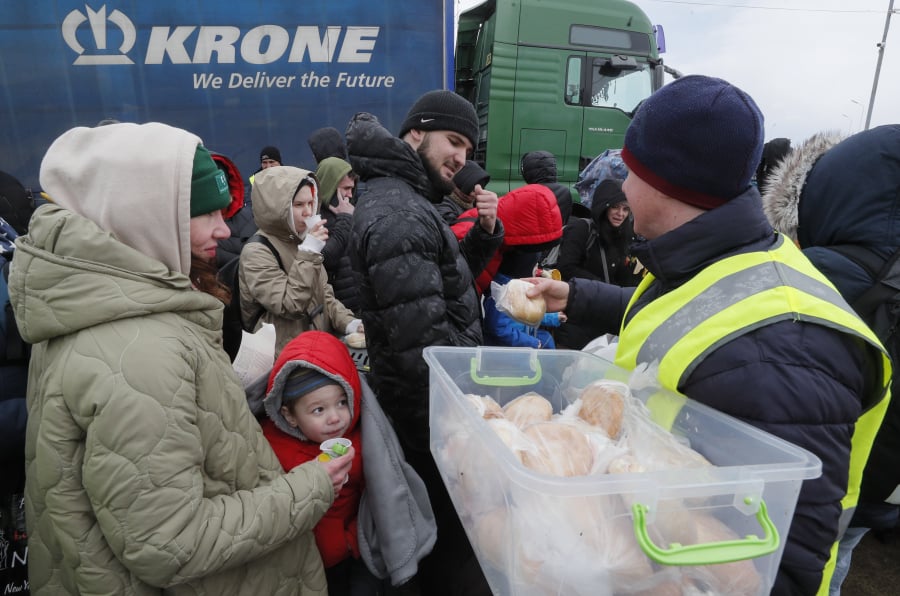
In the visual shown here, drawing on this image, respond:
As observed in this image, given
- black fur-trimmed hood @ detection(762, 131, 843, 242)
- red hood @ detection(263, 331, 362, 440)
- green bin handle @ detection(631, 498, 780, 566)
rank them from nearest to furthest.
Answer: green bin handle @ detection(631, 498, 780, 566) < red hood @ detection(263, 331, 362, 440) < black fur-trimmed hood @ detection(762, 131, 843, 242)

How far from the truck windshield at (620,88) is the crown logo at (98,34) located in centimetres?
605

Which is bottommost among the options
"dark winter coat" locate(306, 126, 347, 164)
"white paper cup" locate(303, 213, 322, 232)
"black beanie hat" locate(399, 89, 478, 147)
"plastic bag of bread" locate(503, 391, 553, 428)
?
"plastic bag of bread" locate(503, 391, 553, 428)

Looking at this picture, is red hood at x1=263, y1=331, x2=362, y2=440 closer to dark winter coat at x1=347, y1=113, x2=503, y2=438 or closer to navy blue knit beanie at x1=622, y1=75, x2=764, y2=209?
dark winter coat at x1=347, y1=113, x2=503, y2=438

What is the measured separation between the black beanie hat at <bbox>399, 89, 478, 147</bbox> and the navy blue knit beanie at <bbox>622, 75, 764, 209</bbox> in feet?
3.66

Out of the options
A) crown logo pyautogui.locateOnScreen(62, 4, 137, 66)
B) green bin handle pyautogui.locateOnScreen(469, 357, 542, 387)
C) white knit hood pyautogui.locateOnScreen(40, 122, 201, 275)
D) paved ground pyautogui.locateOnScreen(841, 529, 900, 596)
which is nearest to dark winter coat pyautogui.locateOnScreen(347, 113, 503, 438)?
green bin handle pyautogui.locateOnScreen(469, 357, 542, 387)

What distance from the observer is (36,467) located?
1.07m

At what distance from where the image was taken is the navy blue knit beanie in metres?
0.95

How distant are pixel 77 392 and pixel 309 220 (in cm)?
180

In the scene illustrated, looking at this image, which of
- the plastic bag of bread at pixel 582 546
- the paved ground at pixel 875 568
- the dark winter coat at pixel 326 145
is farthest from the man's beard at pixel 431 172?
the dark winter coat at pixel 326 145

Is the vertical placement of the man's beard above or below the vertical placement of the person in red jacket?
above

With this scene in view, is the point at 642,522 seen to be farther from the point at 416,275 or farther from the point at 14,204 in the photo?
the point at 14,204

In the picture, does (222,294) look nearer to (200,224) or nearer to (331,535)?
(200,224)

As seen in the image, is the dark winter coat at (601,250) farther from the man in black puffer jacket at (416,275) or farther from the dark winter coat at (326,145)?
the dark winter coat at (326,145)

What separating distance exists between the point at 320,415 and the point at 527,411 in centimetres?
90
